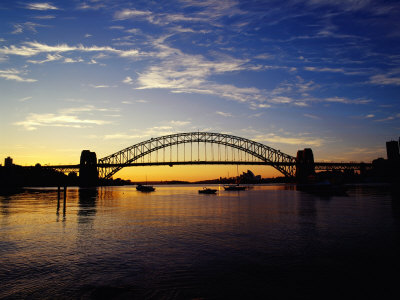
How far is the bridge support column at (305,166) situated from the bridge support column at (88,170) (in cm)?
9168

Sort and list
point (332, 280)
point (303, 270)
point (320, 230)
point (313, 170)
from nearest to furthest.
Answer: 1. point (332, 280)
2. point (303, 270)
3. point (320, 230)
4. point (313, 170)

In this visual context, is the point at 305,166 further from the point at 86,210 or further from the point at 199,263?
the point at 199,263

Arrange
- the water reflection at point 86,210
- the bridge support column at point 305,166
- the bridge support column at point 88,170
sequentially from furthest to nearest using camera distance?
the bridge support column at point 305,166 → the bridge support column at point 88,170 → the water reflection at point 86,210

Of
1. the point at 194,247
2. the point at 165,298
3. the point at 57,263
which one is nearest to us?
the point at 165,298

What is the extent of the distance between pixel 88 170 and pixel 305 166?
97.3 meters

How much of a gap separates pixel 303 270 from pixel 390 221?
16.1 m

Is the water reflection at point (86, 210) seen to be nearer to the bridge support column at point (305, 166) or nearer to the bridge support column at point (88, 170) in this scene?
the bridge support column at point (88, 170)

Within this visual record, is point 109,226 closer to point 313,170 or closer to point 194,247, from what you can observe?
point 194,247

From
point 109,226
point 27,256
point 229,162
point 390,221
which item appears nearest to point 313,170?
point 229,162

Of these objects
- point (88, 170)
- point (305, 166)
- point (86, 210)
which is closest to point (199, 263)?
point (86, 210)

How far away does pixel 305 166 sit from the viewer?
132750 millimetres

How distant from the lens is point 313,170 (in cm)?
13438

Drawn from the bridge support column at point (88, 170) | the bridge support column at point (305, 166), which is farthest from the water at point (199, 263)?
the bridge support column at point (305, 166)

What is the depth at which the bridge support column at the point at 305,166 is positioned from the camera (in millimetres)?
132250
